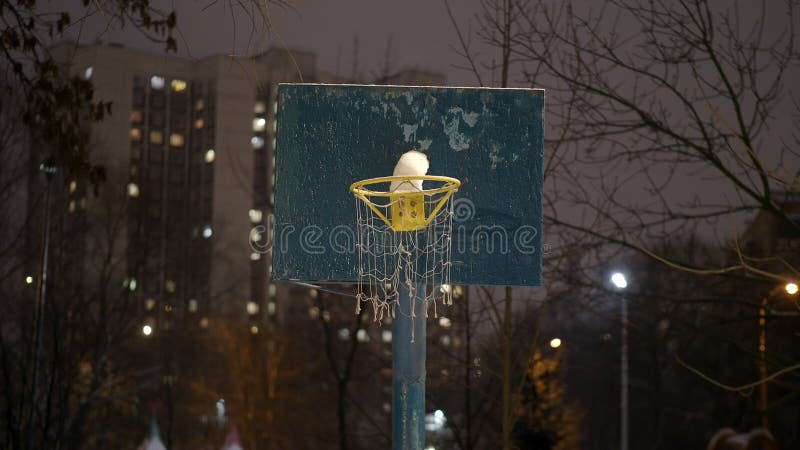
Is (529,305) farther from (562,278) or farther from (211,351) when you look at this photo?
(211,351)

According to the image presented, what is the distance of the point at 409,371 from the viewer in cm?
834

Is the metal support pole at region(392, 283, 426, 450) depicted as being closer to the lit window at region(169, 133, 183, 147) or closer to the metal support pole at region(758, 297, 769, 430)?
the metal support pole at region(758, 297, 769, 430)

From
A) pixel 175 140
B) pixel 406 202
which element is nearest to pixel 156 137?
pixel 175 140

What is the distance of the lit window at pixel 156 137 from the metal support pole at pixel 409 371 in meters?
51.4

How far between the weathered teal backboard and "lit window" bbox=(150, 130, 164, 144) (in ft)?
168

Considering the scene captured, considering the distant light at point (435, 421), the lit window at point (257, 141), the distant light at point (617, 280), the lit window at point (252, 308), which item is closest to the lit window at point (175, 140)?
the lit window at point (257, 141)

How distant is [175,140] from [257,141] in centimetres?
A: 504

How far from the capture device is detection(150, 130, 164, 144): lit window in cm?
5784

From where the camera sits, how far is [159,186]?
52.5m

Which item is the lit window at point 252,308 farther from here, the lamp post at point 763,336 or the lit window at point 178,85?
the lamp post at point 763,336

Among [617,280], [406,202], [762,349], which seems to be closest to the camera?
[406,202]

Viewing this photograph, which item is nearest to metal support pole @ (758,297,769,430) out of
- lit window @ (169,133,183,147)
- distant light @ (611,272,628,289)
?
distant light @ (611,272,628,289)

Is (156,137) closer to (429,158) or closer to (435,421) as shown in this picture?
(435,421)

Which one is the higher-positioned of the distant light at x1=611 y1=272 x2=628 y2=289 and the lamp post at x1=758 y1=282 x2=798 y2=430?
the distant light at x1=611 y1=272 x2=628 y2=289
